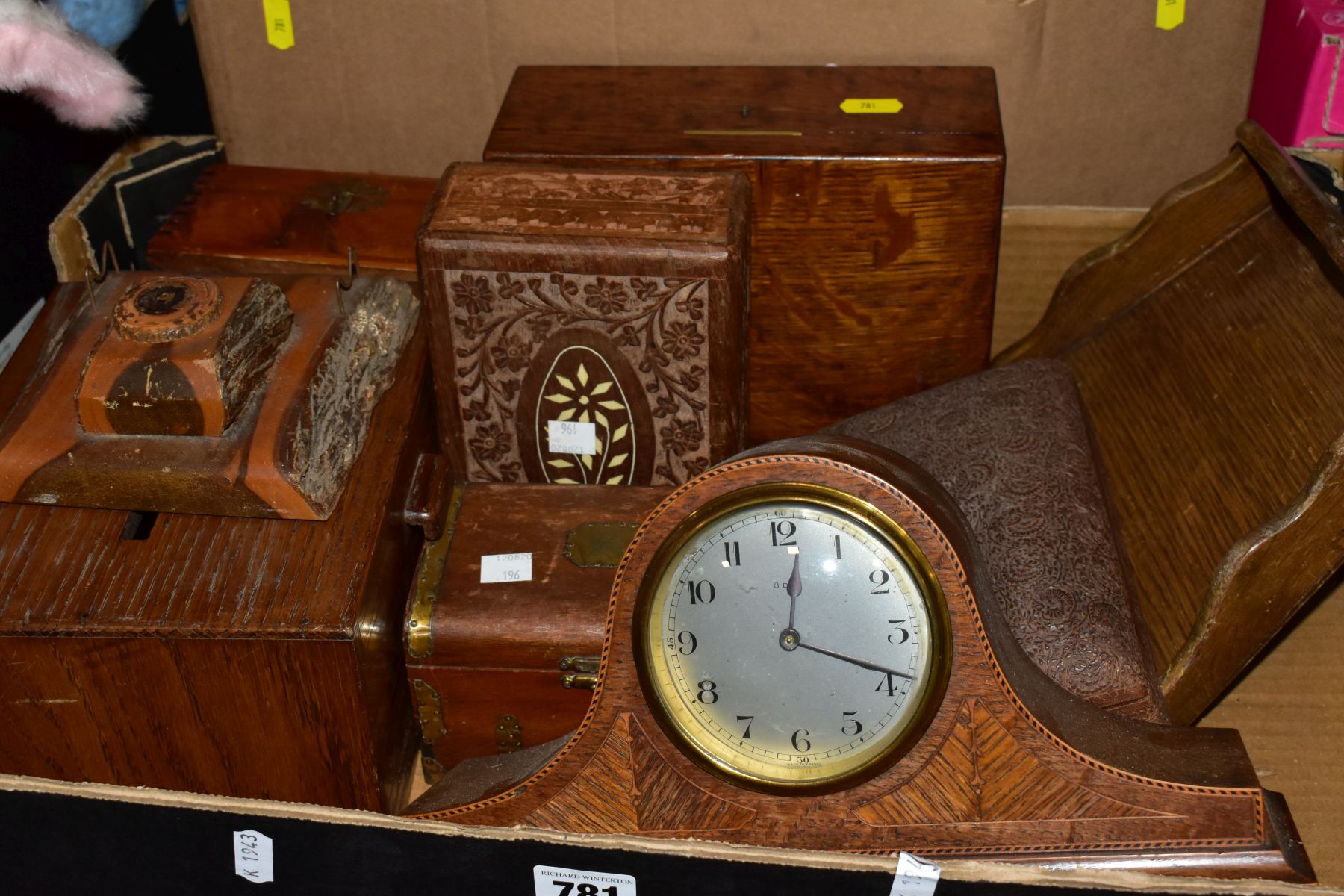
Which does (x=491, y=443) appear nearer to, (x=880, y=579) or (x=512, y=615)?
(x=512, y=615)

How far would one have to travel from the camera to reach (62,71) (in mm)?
1707

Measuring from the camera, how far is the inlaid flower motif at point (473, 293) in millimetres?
1761

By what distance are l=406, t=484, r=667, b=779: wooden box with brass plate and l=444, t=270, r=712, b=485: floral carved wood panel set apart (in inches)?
3.2

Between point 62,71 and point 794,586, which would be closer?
point 794,586

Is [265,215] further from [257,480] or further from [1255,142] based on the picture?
[1255,142]

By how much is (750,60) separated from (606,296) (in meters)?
0.72

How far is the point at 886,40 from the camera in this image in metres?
2.20

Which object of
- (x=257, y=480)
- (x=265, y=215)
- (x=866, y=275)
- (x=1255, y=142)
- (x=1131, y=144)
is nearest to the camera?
(x=257, y=480)

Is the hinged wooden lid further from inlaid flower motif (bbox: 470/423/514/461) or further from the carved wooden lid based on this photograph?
inlaid flower motif (bbox: 470/423/514/461)

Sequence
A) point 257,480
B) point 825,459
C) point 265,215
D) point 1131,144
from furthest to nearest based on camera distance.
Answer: point 1131,144 < point 265,215 < point 257,480 < point 825,459

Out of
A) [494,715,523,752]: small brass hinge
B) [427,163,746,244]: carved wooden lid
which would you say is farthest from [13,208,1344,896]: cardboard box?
[427,163,746,244]: carved wooden lid

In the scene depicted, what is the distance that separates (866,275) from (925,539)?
32.0 inches

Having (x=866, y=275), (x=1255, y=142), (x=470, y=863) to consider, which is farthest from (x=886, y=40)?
(x=470, y=863)

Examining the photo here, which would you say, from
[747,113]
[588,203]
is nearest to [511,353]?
[588,203]
